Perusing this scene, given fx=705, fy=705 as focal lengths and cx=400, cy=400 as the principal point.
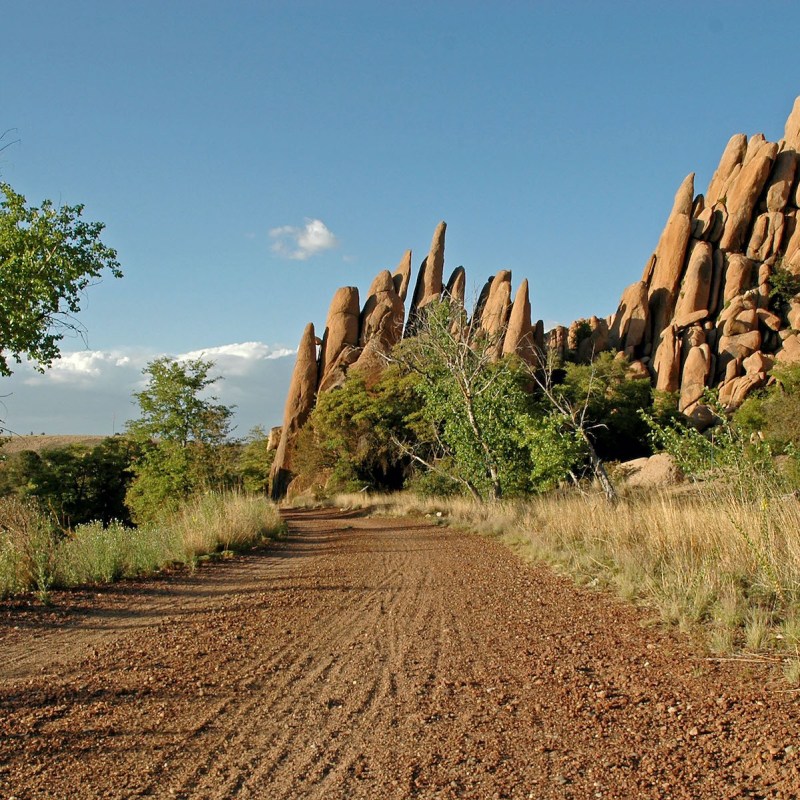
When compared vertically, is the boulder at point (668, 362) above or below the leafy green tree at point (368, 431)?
above

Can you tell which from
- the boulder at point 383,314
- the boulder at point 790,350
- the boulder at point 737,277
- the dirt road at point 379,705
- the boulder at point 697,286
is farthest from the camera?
the boulder at point 697,286

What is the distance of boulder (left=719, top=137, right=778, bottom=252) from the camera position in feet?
206

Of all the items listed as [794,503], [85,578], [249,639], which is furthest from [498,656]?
[85,578]

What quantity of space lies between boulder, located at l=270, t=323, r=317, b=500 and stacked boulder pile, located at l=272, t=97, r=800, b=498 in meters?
0.11

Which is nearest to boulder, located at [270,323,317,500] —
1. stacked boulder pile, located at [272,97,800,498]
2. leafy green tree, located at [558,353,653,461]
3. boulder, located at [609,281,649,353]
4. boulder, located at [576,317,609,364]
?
stacked boulder pile, located at [272,97,800,498]

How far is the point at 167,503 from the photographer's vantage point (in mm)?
23859

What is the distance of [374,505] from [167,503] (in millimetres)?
11410

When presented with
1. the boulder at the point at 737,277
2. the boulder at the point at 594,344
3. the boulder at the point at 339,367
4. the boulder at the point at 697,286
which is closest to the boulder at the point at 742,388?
the boulder at the point at 697,286

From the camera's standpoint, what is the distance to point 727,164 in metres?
69.0

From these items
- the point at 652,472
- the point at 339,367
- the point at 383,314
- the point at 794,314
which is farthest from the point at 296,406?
the point at 794,314

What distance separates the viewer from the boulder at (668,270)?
207 feet

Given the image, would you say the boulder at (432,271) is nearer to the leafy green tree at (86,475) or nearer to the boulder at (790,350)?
the boulder at (790,350)

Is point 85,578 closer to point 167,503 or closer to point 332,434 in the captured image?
point 167,503

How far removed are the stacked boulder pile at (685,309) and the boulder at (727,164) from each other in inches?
4.8
